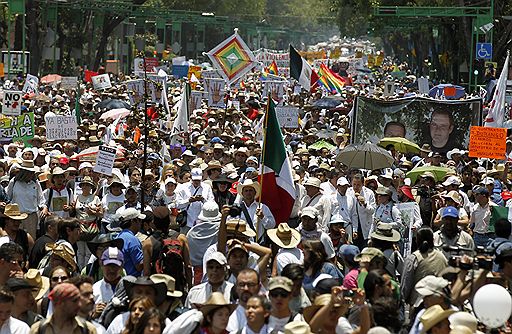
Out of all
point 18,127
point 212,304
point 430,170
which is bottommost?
point 18,127

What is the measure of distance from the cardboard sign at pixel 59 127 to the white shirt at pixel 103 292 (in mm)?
10611

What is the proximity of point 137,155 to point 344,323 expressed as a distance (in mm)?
10371

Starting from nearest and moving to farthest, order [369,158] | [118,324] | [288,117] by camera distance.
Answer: [118,324] < [369,158] < [288,117]

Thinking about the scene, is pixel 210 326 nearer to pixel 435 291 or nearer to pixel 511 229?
pixel 435 291

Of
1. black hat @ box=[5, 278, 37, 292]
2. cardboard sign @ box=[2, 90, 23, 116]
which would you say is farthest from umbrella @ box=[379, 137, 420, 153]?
black hat @ box=[5, 278, 37, 292]

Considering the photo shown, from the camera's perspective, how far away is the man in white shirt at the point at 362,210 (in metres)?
13.9

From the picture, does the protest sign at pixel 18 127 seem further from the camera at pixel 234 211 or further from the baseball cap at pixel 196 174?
the camera at pixel 234 211

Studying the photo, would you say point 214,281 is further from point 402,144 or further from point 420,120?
point 420,120

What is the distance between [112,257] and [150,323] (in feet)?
6.68

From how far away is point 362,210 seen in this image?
14.2 m

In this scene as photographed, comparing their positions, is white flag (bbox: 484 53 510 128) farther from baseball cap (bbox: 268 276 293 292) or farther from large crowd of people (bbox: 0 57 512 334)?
baseball cap (bbox: 268 276 293 292)

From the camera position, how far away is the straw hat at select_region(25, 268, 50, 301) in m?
9.25

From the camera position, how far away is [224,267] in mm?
9523

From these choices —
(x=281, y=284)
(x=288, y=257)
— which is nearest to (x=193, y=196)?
(x=288, y=257)
